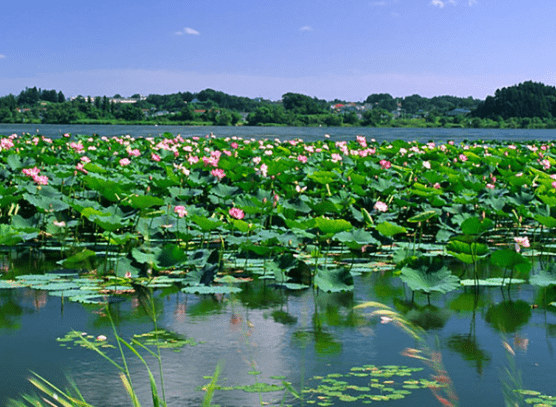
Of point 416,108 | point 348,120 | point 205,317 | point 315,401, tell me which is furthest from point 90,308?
point 416,108

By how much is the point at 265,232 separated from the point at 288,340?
192 cm

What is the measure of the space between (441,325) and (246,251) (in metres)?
2.05

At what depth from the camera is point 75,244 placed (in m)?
6.16

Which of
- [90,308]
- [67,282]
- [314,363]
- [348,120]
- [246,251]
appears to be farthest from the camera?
[348,120]

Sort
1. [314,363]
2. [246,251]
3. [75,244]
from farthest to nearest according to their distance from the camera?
[75,244] < [246,251] < [314,363]

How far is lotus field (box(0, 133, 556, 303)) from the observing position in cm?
461

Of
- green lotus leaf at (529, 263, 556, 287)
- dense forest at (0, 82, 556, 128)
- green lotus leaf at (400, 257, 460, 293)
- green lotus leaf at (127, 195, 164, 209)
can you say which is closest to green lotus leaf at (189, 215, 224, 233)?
green lotus leaf at (127, 195, 164, 209)

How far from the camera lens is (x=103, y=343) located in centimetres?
340

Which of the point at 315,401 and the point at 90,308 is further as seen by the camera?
the point at 90,308

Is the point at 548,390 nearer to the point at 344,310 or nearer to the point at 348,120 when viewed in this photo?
the point at 344,310

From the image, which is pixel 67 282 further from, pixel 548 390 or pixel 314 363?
pixel 548 390

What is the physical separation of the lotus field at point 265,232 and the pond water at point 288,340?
0.18 meters

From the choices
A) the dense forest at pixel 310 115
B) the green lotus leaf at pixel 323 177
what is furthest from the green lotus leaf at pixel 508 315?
the dense forest at pixel 310 115

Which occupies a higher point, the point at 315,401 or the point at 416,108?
the point at 416,108
